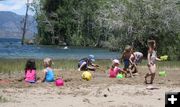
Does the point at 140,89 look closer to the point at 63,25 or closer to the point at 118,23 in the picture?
the point at 118,23

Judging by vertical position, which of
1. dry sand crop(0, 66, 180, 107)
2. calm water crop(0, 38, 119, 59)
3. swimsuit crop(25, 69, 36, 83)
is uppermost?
dry sand crop(0, 66, 180, 107)

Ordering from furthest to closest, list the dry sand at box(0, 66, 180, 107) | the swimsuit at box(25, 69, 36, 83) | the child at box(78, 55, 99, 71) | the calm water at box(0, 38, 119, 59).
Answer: the calm water at box(0, 38, 119, 59), the child at box(78, 55, 99, 71), the swimsuit at box(25, 69, 36, 83), the dry sand at box(0, 66, 180, 107)

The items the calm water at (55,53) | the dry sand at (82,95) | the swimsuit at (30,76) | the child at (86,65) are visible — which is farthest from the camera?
the calm water at (55,53)

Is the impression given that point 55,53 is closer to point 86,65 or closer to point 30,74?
point 86,65

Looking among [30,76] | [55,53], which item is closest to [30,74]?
[30,76]

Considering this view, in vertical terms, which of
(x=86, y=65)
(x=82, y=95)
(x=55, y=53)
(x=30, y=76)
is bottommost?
(x=55, y=53)

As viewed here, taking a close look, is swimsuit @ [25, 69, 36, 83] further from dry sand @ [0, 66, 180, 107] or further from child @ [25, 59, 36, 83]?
dry sand @ [0, 66, 180, 107]

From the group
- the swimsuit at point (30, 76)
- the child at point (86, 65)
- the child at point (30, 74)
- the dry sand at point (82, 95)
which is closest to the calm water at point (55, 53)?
the child at point (86, 65)

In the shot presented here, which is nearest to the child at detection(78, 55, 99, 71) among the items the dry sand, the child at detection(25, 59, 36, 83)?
the child at detection(25, 59, 36, 83)

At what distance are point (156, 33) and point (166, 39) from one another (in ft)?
3.04

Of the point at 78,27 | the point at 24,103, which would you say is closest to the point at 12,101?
the point at 24,103

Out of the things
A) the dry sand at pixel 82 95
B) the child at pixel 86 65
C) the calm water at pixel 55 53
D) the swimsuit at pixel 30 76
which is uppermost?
the dry sand at pixel 82 95

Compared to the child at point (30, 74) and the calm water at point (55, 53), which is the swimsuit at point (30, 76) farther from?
the calm water at point (55, 53)

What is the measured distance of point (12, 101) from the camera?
11.5 metres
